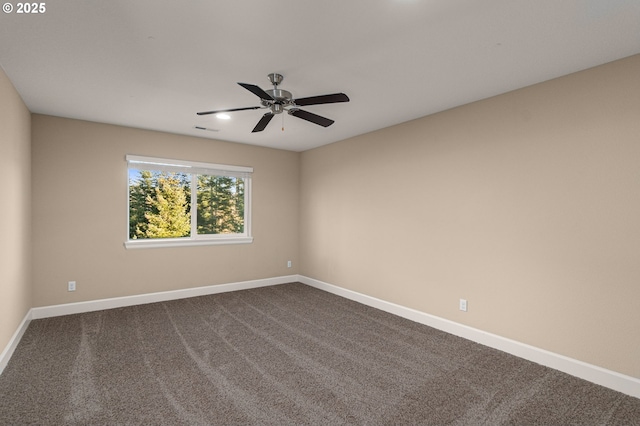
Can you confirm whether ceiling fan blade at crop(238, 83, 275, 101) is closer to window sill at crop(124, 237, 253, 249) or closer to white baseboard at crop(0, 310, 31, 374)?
white baseboard at crop(0, 310, 31, 374)

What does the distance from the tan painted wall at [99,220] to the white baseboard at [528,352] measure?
281cm

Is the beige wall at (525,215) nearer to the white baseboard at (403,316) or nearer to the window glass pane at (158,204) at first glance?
the white baseboard at (403,316)

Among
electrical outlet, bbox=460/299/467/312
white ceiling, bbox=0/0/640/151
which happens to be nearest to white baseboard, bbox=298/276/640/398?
electrical outlet, bbox=460/299/467/312

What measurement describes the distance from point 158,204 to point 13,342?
2.24 m

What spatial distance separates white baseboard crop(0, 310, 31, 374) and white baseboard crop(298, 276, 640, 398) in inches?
150

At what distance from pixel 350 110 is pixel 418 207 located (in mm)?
1429

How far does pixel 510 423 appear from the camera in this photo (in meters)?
1.98

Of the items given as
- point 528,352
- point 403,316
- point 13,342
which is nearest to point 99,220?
point 13,342

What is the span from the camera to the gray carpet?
2.04 meters

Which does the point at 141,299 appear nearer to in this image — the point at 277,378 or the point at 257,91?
the point at 277,378

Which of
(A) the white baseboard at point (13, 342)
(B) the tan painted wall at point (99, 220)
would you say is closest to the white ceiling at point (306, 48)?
(B) the tan painted wall at point (99, 220)

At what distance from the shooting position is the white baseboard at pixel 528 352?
2.35 meters

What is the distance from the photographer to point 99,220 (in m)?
4.14

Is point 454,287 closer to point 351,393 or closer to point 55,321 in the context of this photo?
point 351,393
